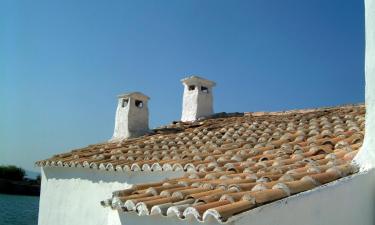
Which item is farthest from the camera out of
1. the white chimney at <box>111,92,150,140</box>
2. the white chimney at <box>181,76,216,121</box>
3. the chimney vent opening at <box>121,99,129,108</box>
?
the white chimney at <box>181,76,216,121</box>

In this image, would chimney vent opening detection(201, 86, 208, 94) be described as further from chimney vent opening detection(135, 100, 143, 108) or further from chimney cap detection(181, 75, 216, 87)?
chimney vent opening detection(135, 100, 143, 108)

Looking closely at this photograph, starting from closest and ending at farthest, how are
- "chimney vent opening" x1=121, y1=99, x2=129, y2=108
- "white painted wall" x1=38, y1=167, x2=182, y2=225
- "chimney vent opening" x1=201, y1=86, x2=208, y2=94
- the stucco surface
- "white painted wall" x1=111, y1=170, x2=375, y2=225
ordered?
1. "white painted wall" x1=111, y1=170, x2=375, y2=225
2. the stucco surface
3. "white painted wall" x1=38, y1=167, x2=182, y2=225
4. "chimney vent opening" x1=121, y1=99, x2=129, y2=108
5. "chimney vent opening" x1=201, y1=86, x2=208, y2=94

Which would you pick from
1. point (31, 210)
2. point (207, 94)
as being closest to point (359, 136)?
point (207, 94)

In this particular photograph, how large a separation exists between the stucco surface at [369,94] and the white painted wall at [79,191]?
10.3 feet

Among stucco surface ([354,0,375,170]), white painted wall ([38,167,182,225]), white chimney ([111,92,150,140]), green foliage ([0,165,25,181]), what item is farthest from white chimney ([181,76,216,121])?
green foliage ([0,165,25,181])

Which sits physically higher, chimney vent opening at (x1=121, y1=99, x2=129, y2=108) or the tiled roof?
chimney vent opening at (x1=121, y1=99, x2=129, y2=108)

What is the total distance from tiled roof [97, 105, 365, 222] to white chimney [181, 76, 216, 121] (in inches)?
81.5

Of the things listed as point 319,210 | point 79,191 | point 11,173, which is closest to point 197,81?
point 79,191

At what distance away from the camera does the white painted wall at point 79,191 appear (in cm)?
706

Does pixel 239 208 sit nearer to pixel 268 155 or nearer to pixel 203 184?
pixel 203 184

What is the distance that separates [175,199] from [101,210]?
434 centimetres

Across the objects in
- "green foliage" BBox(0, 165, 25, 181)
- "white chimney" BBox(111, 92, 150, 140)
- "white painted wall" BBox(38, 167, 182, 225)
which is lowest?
"white painted wall" BBox(38, 167, 182, 225)

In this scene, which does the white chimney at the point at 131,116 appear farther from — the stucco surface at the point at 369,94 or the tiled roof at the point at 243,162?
the stucco surface at the point at 369,94

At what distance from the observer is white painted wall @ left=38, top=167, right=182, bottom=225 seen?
706 centimetres
